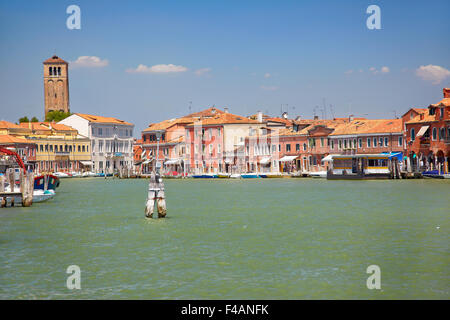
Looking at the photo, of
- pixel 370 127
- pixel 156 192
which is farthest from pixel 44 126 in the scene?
pixel 156 192

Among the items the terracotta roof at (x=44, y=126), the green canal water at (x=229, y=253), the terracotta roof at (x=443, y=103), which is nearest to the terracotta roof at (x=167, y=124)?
the terracotta roof at (x=44, y=126)

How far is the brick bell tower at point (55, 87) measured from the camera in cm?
13362

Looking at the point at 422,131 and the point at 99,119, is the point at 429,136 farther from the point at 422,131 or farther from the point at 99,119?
the point at 99,119

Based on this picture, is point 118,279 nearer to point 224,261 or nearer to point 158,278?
point 158,278

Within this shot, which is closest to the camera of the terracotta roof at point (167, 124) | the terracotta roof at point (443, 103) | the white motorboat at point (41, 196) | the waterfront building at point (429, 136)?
the white motorboat at point (41, 196)

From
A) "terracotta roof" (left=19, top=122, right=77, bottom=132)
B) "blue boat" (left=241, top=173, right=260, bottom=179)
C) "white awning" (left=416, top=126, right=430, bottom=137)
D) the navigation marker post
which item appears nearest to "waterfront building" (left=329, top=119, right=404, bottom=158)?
"white awning" (left=416, top=126, right=430, bottom=137)

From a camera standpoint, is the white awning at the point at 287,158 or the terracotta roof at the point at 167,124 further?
the terracotta roof at the point at 167,124

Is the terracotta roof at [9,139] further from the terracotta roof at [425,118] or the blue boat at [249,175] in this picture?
the terracotta roof at [425,118]

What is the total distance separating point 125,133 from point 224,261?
3992 inches

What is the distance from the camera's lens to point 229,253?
19.0 meters

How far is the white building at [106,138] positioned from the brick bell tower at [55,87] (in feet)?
71.2

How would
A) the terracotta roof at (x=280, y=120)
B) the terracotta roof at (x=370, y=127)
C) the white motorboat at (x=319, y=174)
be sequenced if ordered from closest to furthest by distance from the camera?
the terracotta roof at (x=370, y=127), the white motorboat at (x=319, y=174), the terracotta roof at (x=280, y=120)

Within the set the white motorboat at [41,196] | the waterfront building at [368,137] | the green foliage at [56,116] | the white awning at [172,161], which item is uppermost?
the green foliage at [56,116]

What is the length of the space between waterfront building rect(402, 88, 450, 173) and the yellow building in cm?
5272
